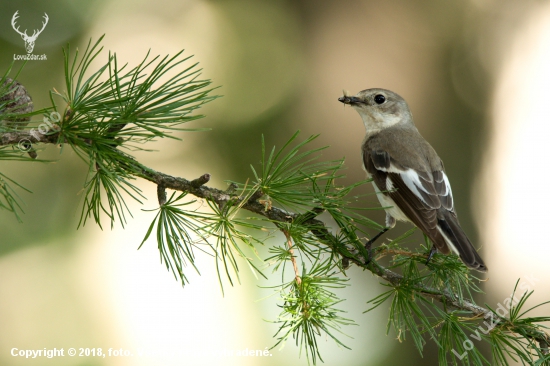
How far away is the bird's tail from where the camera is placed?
206 centimetres

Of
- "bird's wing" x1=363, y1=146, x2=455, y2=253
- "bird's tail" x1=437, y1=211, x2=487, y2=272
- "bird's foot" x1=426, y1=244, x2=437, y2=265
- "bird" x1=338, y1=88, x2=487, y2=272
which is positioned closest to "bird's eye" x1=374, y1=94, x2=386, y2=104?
"bird" x1=338, y1=88, x2=487, y2=272

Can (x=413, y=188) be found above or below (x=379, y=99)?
below

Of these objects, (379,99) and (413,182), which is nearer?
(413,182)

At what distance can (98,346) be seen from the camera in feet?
11.9

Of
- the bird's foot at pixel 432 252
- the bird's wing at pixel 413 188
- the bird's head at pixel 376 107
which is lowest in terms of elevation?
the bird's foot at pixel 432 252

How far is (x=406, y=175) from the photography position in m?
2.86

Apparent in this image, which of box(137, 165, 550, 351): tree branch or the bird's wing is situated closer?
box(137, 165, 550, 351): tree branch

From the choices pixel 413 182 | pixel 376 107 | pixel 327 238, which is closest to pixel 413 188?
pixel 413 182

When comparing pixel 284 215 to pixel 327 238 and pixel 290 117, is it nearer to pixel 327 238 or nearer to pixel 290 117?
pixel 327 238

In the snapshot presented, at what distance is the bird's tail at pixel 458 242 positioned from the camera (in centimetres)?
206

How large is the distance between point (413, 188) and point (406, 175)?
14cm

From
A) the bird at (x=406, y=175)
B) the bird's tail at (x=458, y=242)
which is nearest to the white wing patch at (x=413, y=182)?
the bird at (x=406, y=175)

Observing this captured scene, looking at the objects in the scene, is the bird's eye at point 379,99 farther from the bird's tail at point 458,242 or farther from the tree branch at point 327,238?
the tree branch at point 327,238

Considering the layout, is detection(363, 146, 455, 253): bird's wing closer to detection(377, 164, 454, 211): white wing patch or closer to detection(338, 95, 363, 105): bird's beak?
detection(377, 164, 454, 211): white wing patch
